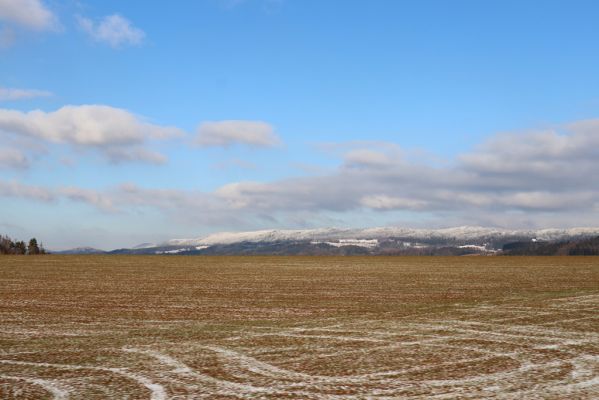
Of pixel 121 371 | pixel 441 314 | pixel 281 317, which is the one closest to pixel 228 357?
pixel 121 371

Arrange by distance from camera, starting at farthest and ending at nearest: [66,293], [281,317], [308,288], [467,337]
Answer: [308,288], [66,293], [281,317], [467,337]

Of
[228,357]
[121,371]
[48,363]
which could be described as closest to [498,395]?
[228,357]

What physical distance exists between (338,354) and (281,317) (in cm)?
1021

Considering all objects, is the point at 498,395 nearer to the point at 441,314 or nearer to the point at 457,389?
the point at 457,389

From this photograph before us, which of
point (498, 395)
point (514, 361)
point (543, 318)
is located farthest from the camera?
point (543, 318)

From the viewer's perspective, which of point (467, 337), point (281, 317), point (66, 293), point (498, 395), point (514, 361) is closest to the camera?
point (498, 395)

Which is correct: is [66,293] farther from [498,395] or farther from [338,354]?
[498,395]

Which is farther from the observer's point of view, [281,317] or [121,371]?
[281,317]

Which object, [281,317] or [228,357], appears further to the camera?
[281,317]

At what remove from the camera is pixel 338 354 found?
658 inches

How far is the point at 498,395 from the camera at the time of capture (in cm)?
1203

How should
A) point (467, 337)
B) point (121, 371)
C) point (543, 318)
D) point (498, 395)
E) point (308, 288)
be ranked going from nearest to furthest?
point (498, 395)
point (121, 371)
point (467, 337)
point (543, 318)
point (308, 288)

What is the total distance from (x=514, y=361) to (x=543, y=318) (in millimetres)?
10163

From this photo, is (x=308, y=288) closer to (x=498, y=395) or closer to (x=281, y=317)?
(x=281, y=317)
